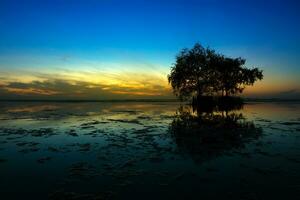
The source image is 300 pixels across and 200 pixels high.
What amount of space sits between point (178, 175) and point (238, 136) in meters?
9.57

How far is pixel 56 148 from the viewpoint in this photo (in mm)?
13852

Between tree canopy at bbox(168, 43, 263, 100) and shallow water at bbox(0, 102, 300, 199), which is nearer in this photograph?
shallow water at bbox(0, 102, 300, 199)

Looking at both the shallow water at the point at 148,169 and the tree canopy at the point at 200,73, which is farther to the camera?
the tree canopy at the point at 200,73

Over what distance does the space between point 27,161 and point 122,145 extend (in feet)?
16.2

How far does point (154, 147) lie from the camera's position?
14.0 metres

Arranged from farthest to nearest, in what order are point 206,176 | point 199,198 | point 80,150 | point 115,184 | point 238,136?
point 238,136 → point 80,150 → point 206,176 → point 115,184 → point 199,198

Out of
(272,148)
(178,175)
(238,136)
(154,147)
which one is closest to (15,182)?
(178,175)

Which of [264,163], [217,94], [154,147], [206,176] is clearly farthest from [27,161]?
[217,94]

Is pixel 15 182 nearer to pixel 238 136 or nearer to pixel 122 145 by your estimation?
pixel 122 145

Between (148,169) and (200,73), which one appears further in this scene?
(200,73)

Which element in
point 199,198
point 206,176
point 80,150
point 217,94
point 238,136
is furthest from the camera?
point 217,94

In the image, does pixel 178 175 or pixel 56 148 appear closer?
pixel 178 175

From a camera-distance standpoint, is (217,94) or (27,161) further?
(217,94)

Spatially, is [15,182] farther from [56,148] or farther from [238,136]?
[238,136]
